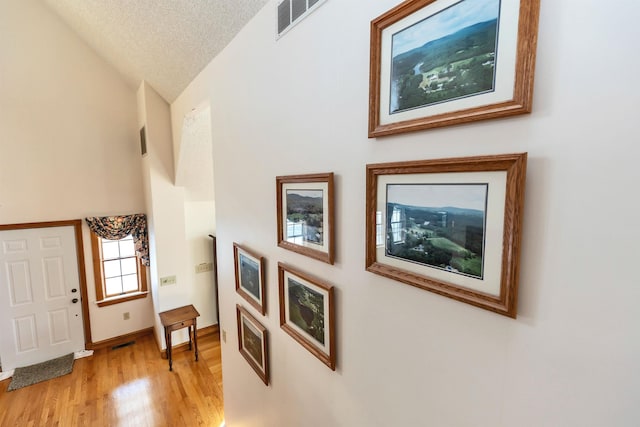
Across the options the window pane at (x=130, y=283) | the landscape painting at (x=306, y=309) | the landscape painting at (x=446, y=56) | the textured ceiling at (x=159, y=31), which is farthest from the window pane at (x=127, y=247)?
the landscape painting at (x=446, y=56)

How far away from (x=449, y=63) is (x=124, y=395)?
4.48m

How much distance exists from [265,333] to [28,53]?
4.55 m

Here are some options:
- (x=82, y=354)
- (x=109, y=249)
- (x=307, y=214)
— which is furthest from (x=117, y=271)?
(x=307, y=214)

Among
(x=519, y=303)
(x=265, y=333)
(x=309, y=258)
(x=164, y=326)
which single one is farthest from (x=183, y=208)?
(x=519, y=303)

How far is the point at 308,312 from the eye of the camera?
1307 millimetres

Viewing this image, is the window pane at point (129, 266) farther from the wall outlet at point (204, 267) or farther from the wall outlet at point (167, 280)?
the wall outlet at point (204, 267)

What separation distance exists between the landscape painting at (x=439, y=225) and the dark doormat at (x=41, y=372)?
4900mm

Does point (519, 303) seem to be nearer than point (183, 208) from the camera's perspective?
Yes

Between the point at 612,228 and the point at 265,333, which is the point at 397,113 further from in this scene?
the point at 265,333

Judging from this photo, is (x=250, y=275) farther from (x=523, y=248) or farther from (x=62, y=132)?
(x=62, y=132)

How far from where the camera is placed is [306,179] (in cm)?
123

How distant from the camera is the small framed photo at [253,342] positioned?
174 centimetres

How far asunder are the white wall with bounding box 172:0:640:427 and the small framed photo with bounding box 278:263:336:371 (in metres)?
0.05

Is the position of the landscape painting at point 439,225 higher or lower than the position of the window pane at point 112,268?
higher
